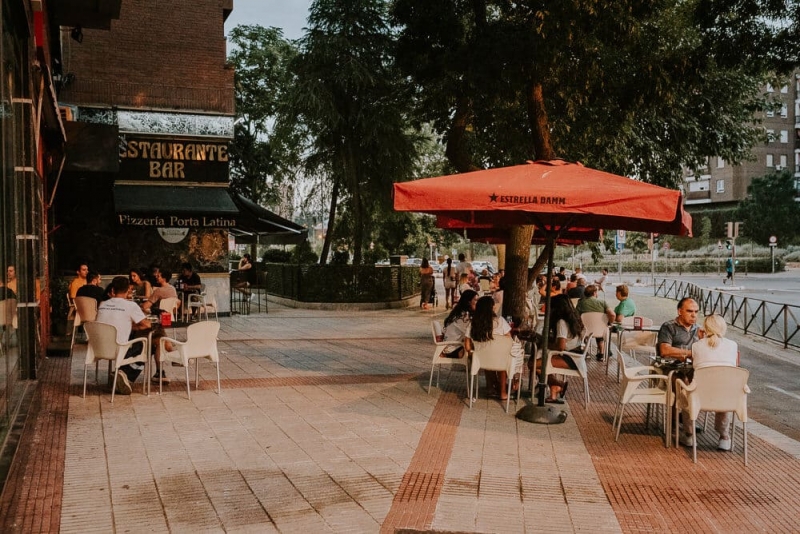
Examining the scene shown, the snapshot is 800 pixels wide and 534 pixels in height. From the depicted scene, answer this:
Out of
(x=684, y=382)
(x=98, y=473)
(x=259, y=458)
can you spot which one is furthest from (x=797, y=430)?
(x=98, y=473)

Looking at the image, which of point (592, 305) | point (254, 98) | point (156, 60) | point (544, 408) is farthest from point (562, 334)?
point (254, 98)

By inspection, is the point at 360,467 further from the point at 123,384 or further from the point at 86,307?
the point at 86,307

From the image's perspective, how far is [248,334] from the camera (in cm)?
1552

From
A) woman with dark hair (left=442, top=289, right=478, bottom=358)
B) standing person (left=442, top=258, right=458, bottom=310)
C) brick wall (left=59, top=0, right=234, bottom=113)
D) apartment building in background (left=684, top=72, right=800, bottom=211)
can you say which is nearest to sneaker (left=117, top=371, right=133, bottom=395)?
woman with dark hair (left=442, top=289, right=478, bottom=358)

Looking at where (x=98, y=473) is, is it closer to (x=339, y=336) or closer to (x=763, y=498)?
(x=763, y=498)

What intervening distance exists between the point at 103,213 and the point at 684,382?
15.2m

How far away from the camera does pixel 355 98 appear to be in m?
23.0

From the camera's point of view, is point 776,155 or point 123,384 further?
point 776,155

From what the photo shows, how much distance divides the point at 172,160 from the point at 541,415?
13934 millimetres

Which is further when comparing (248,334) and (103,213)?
(103,213)

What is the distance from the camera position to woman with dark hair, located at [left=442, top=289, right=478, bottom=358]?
9.09 meters

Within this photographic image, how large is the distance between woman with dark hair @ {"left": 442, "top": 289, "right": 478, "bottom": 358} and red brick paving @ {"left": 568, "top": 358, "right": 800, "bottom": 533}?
73.6 inches

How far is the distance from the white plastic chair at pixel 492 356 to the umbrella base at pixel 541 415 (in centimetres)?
59

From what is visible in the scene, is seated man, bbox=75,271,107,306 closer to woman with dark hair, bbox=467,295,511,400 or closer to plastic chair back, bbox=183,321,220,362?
plastic chair back, bbox=183,321,220,362
